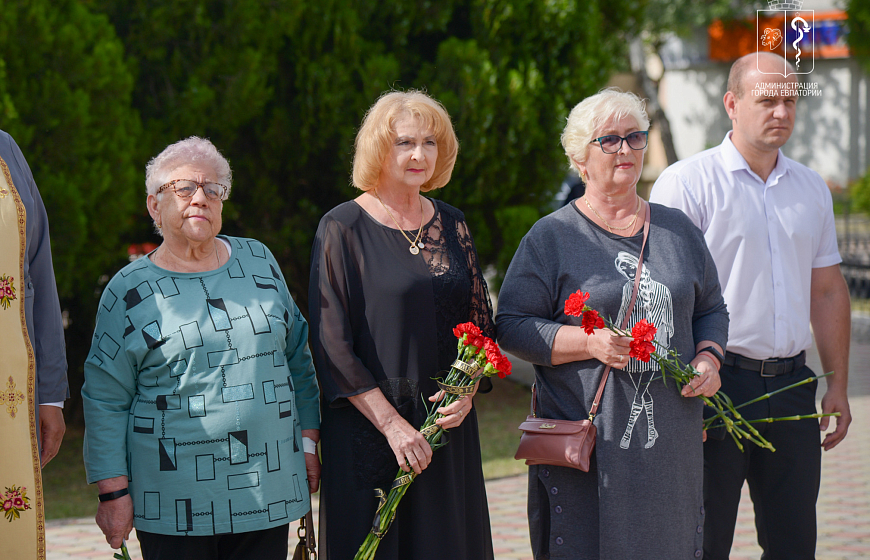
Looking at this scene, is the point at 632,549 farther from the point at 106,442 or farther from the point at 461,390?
the point at 106,442

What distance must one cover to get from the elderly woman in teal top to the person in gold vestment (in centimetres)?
12

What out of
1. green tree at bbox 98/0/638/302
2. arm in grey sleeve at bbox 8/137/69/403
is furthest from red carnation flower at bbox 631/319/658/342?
green tree at bbox 98/0/638/302

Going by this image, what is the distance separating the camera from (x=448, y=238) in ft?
9.26

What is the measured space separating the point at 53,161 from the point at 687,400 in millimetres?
4507

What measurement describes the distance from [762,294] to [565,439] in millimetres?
Answer: 1057

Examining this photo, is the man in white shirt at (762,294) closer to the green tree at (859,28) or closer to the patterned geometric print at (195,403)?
the patterned geometric print at (195,403)

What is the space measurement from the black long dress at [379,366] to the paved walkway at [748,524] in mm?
1959

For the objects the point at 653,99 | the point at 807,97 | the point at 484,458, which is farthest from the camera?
the point at 807,97

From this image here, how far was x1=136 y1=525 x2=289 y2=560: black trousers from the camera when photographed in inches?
97.1

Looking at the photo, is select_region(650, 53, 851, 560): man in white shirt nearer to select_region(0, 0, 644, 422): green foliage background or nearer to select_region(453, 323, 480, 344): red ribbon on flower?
select_region(453, 323, 480, 344): red ribbon on flower

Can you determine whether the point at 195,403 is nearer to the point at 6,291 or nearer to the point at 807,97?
the point at 6,291

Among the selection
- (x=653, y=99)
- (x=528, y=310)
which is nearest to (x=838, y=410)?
(x=528, y=310)

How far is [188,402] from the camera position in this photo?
2430 millimetres

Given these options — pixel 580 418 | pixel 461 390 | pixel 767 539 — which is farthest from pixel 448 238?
pixel 767 539
